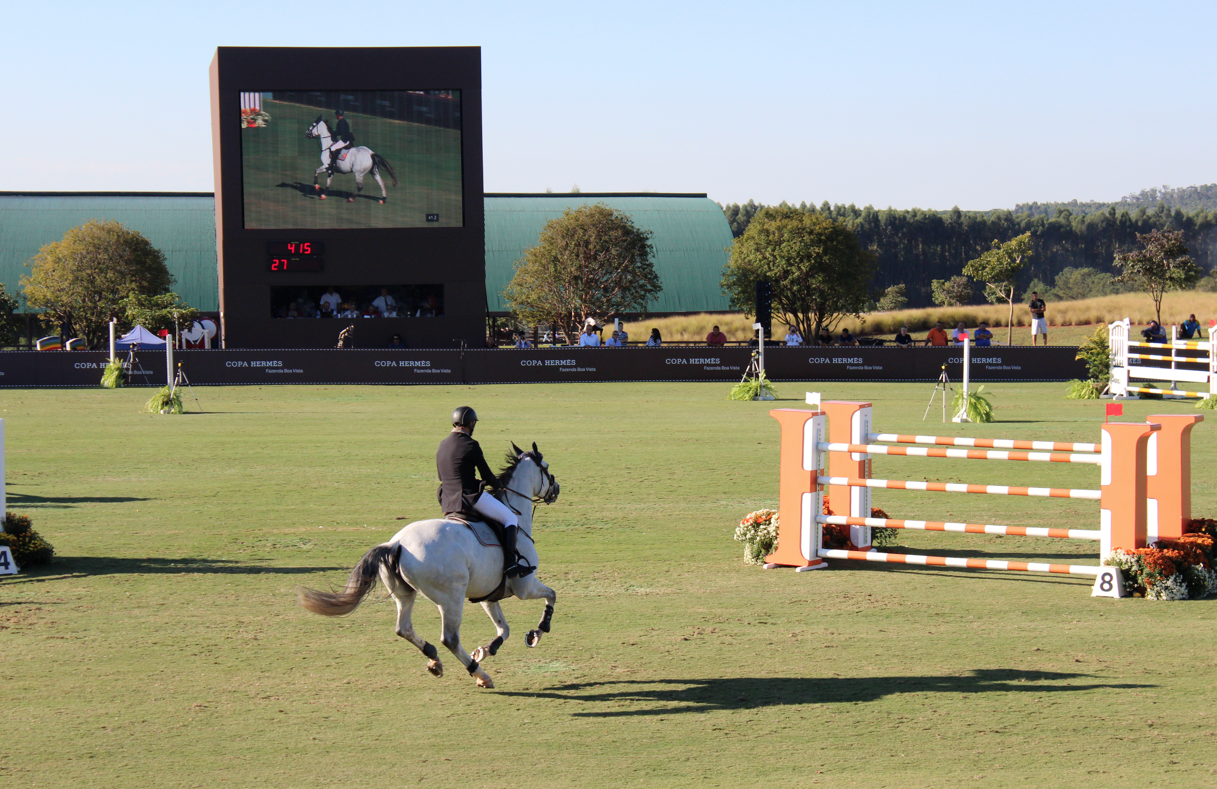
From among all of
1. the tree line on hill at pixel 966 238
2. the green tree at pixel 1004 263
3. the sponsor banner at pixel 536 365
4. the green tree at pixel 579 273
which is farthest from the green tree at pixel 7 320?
the tree line on hill at pixel 966 238

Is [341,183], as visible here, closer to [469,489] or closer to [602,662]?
[469,489]

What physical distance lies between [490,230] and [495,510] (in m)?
67.0

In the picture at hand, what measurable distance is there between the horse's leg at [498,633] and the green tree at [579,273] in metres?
48.7

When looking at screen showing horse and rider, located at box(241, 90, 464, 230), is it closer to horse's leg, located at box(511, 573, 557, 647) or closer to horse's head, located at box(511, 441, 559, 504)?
horse's head, located at box(511, 441, 559, 504)

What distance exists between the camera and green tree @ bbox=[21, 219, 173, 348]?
182 feet

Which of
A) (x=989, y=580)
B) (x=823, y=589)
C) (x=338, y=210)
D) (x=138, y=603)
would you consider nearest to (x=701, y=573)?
(x=823, y=589)

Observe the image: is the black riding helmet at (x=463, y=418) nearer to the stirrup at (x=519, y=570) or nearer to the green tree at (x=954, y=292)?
the stirrup at (x=519, y=570)

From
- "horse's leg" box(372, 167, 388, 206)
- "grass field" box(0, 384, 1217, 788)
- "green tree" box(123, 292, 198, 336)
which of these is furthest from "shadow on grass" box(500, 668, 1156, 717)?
"green tree" box(123, 292, 198, 336)

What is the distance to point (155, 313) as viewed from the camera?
51688 mm

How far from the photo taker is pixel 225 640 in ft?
26.8

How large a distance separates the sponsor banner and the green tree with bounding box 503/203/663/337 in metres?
15.7

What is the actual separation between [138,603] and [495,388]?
27.9 meters

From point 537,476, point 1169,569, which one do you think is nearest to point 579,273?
point 1169,569

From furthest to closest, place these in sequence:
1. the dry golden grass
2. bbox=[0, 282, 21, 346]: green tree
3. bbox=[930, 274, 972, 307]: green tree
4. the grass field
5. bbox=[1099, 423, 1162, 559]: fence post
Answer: bbox=[930, 274, 972, 307]: green tree
the dry golden grass
bbox=[0, 282, 21, 346]: green tree
bbox=[1099, 423, 1162, 559]: fence post
the grass field
